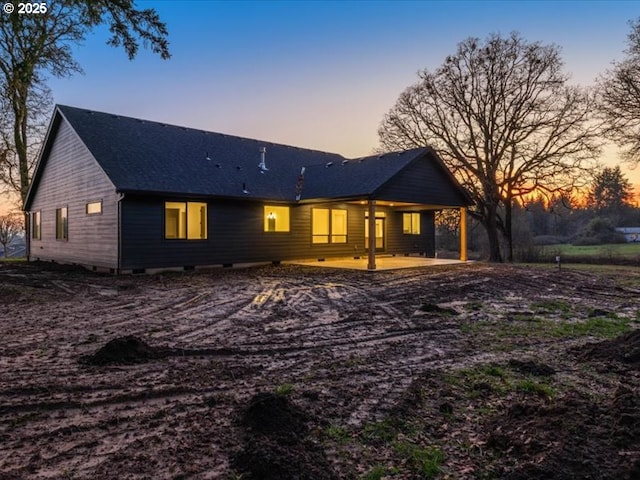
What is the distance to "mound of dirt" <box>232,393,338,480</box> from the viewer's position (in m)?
2.28

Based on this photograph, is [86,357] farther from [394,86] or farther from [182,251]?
[394,86]

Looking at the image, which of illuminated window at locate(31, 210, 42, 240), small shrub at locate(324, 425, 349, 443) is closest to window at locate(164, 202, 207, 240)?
illuminated window at locate(31, 210, 42, 240)

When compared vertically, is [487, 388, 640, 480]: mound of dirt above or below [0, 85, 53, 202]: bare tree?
below

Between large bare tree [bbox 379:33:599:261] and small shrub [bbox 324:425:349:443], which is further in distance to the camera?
large bare tree [bbox 379:33:599:261]

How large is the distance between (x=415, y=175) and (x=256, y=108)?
931 cm

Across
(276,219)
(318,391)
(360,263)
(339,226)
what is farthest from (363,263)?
(318,391)

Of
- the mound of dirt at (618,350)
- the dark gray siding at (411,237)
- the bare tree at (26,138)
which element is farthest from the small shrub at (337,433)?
the bare tree at (26,138)

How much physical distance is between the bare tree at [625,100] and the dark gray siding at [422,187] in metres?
7.20

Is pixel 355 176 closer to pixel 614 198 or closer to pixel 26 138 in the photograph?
pixel 26 138

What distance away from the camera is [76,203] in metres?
14.3

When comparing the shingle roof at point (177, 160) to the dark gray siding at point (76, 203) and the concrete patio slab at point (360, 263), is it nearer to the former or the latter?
the dark gray siding at point (76, 203)

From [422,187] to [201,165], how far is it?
8.45 m

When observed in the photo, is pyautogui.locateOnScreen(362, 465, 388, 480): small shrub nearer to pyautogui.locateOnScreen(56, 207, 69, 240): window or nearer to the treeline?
pyautogui.locateOnScreen(56, 207, 69, 240): window

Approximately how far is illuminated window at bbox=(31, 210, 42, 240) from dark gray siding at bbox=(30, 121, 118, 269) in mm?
366
